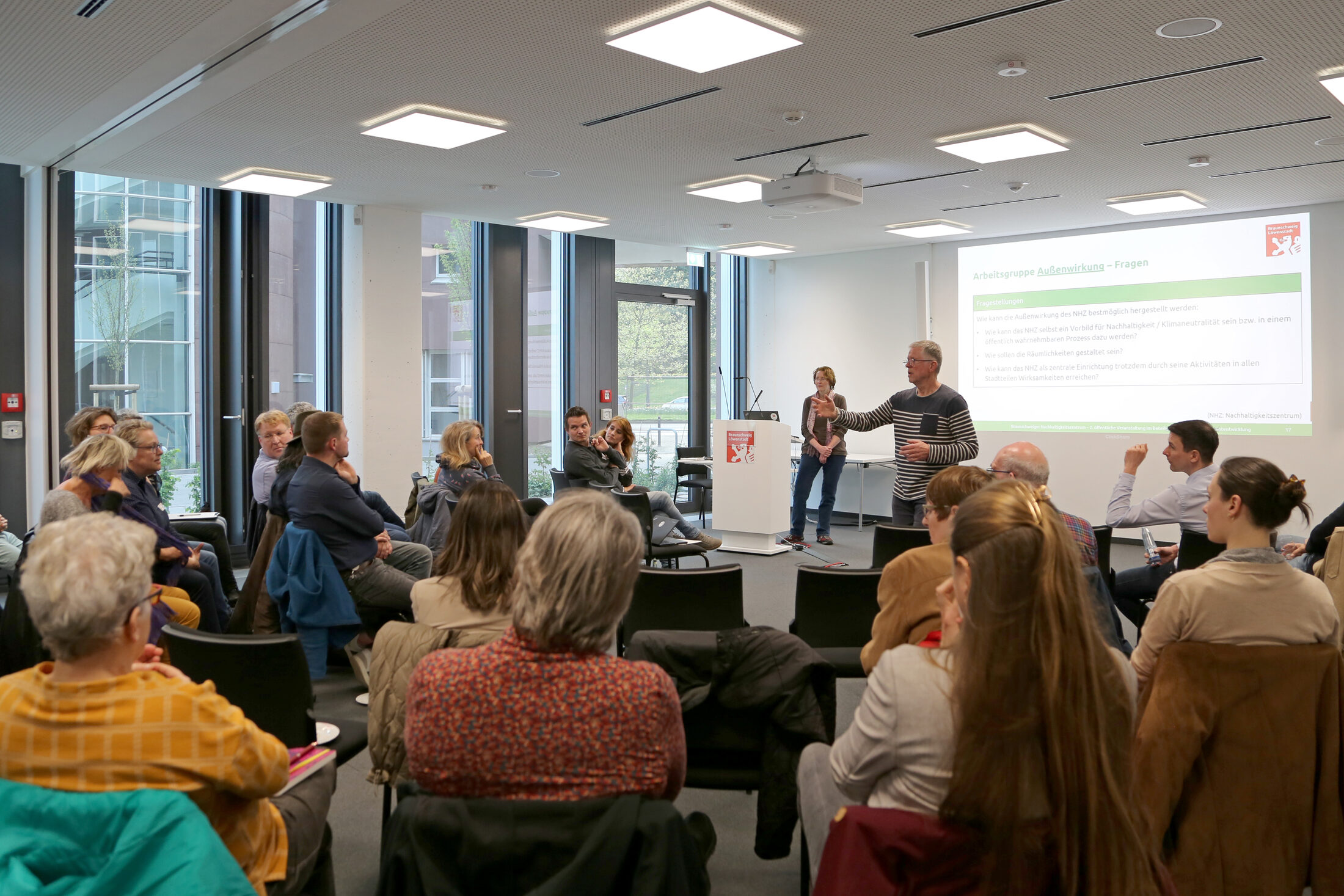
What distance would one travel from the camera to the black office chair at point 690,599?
11.7 feet

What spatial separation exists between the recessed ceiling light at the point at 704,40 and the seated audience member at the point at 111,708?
10.4ft

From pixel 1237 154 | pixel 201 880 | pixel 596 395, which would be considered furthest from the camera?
pixel 596 395

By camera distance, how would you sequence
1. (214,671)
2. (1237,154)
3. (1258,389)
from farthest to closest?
(1258,389) < (1237,154) < (214,671)

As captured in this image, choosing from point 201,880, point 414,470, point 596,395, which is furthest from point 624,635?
point 596,395

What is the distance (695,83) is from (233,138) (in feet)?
9.44

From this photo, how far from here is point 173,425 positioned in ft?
25.2

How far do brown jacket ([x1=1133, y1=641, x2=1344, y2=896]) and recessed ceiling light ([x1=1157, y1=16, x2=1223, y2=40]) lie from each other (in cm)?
289

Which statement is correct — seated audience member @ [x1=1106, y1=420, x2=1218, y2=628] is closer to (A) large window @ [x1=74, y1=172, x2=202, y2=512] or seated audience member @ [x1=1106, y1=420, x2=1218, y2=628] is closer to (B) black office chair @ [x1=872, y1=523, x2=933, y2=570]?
(B) black office chair @ [x1=872, y1=523, x2=933, y2=570]

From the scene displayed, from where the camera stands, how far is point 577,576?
162cm

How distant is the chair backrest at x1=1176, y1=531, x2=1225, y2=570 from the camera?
4.11 m

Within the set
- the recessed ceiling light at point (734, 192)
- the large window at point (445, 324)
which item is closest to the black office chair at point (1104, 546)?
the recessed ceiling light at point (734, 192)

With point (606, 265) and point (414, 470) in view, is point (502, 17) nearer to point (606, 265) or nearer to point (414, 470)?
point (414, 470)

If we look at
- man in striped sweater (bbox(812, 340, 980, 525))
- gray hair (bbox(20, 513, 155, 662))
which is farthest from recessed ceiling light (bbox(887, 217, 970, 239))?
gray hair (bbox(20, 513, 155, 662))

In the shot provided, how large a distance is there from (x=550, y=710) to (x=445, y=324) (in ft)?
26.9
